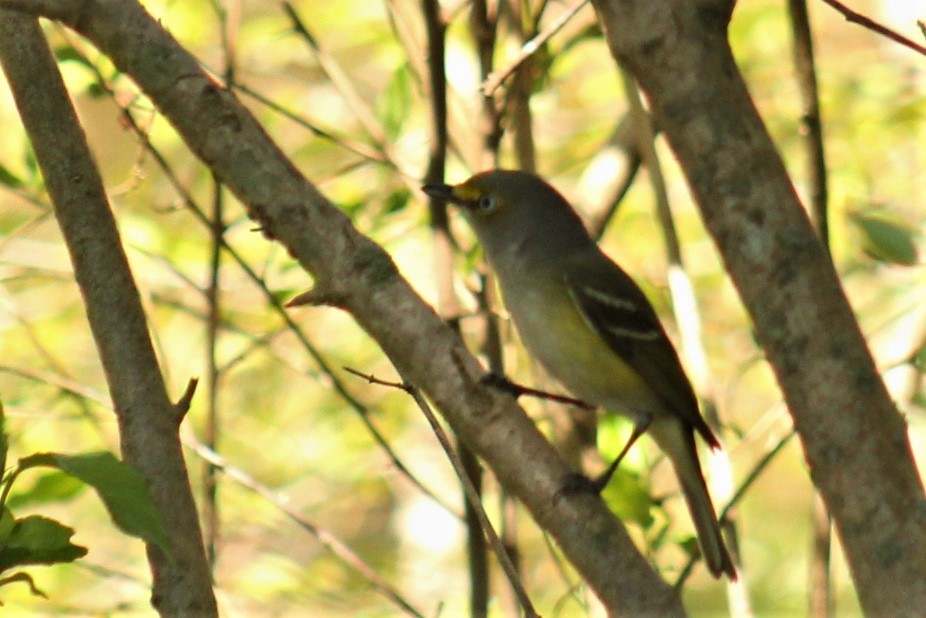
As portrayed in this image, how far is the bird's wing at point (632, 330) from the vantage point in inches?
177

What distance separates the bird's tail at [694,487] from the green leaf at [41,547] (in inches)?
95.4

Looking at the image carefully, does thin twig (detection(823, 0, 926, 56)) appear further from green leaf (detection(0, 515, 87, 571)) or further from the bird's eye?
the bird's eye

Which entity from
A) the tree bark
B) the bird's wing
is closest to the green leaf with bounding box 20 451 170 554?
the tree bark

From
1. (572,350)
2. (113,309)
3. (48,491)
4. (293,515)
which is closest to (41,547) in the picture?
(113,309)

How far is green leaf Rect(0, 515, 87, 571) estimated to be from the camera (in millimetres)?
1898

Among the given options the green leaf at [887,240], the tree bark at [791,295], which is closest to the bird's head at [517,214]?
the green leaf at [887,240]

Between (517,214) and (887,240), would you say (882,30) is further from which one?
(517,214)

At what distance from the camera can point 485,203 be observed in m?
4.60

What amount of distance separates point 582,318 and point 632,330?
196mm

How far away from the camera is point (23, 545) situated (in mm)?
1907

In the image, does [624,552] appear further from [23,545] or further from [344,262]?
[23,545]

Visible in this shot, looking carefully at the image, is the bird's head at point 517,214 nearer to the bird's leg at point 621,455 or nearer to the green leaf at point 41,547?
the bird's leg at point 621,455

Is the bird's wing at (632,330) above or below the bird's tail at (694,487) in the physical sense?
above

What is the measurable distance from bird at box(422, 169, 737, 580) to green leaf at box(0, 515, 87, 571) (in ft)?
8.42
